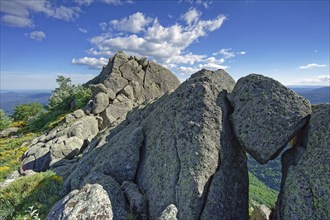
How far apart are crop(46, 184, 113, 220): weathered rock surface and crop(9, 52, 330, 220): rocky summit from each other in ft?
0.15

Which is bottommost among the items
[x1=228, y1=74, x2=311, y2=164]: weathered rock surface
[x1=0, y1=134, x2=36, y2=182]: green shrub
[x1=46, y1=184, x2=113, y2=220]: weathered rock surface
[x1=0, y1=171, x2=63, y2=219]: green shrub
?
[x1=0, y1=134, x2=36, y2=182]: green shrub

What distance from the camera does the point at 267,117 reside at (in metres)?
11.3

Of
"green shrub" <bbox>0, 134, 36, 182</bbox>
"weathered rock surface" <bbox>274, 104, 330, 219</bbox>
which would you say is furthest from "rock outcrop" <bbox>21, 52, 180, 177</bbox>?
"weathered rock surface" <bbox>274, 104, 330, 219</bbox>

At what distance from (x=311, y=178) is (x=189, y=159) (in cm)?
532

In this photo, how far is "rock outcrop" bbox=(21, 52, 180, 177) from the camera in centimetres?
2692

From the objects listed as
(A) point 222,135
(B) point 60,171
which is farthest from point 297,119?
(B) point 60,171

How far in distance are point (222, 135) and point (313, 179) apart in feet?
14.8

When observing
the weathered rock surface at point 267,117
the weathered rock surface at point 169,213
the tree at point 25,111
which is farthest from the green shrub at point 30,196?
the tree at point 25,111

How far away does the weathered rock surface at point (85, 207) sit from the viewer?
10.1 meters

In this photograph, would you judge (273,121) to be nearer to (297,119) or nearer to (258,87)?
(297,119)

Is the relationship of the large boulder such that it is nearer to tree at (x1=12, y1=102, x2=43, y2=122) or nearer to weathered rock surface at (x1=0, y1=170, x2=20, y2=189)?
weathered rock surface at (x1=0, y1=170, x2=20, y2=189)

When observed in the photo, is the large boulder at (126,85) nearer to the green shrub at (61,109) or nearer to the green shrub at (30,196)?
the green shrub at (61,109)

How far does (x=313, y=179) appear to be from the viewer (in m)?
9.14

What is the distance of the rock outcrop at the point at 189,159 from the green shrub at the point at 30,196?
1.36m
